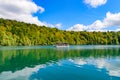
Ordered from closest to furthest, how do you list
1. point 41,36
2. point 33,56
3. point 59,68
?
point 59,68
point 33,56
point 41,36

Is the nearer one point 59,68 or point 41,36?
point 59,68

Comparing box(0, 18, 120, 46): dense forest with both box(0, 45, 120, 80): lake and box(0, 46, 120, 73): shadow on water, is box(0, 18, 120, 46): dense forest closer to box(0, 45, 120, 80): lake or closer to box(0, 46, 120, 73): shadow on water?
box(0, 46, 120, 73): shadow on water

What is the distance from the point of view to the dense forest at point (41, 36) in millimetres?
111438

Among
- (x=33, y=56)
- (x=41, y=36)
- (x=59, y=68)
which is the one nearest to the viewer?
(x=59, y=68)

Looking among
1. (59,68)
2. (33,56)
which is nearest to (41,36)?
(33,56)

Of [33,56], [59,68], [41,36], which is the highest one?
[41,36]

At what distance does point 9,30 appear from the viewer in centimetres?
12031

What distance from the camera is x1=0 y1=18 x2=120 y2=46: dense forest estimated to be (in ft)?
Result: 366

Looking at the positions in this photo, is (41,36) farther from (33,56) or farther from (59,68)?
(59,68)

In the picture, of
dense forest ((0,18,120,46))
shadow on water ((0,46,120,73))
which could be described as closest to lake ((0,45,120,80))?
shadow on water ((0,46,120,73))

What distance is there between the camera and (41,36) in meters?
141

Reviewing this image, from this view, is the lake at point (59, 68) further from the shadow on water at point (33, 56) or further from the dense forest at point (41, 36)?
the dense forest at point (41, 36)

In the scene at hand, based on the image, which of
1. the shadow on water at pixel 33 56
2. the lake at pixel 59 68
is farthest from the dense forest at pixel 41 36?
the lake at pixel 59 68

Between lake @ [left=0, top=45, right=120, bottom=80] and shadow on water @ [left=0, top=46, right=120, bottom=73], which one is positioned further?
shadow on water @ [left=0, top=46, right=120, bottom=73]
